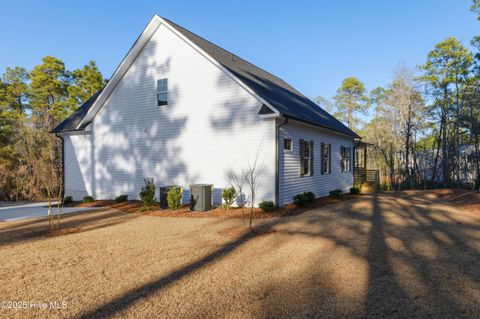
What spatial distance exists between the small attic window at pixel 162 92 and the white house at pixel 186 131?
0.05 m

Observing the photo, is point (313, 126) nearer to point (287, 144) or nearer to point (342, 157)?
point (287, 144)

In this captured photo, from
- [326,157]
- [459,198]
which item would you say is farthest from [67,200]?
[459,198]

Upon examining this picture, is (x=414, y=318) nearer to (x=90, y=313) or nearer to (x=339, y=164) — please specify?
(x=90, y=313)

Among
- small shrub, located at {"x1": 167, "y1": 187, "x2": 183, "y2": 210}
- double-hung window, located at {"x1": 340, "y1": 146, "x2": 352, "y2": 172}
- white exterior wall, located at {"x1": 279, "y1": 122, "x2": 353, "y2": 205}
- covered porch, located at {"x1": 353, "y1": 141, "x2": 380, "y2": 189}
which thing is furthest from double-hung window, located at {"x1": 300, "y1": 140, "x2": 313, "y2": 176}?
A: covered porch, located at {"x1": 353, "y1": 141, "x2": 380, "y2": 189}

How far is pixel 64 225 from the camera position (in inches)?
350

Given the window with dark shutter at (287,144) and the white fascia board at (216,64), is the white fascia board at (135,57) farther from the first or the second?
the window with dark shutter at (287,144)

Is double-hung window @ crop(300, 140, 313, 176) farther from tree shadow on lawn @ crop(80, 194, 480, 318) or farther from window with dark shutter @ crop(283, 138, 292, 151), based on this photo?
tree shadow on lawn @ crop(80, 194, 480, 318)

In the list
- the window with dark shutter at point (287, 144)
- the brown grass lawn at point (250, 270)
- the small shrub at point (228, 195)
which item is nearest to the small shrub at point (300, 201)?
the window with dark shutter at point (287, 144)

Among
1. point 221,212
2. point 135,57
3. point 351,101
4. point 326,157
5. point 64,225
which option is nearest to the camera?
point 64,225

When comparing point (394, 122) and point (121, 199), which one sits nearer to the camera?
point (121, 199)

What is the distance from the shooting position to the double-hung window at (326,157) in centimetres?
1515

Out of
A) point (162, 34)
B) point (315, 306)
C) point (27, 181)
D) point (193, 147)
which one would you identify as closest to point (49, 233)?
point (193, 147)

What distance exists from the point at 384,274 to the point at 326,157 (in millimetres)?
11523

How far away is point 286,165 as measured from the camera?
38.5 ft
